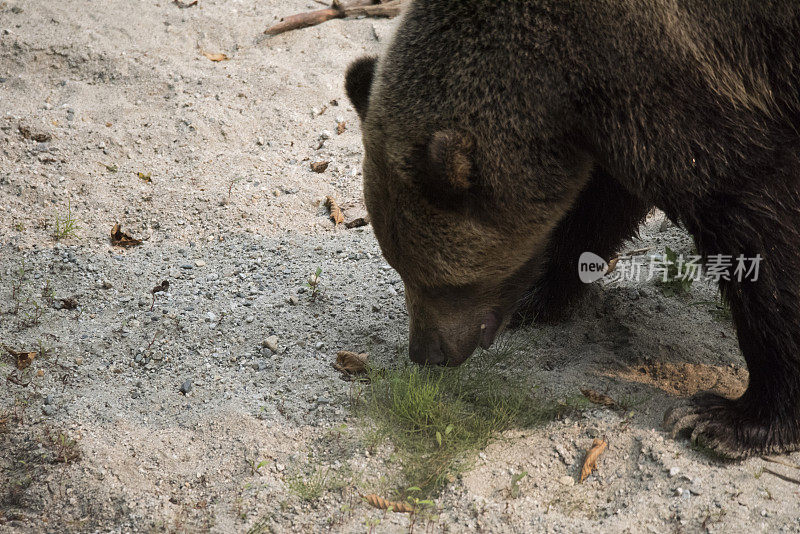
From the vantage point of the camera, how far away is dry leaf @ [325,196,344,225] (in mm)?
6022

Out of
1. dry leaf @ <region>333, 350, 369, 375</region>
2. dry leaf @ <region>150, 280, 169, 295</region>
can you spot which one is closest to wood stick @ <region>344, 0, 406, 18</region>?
dry leaf @ <region>150, 280, 169, 295</region>

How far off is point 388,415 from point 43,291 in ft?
8.01

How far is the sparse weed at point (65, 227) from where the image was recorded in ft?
18.2

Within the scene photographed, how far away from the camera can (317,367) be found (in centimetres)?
465

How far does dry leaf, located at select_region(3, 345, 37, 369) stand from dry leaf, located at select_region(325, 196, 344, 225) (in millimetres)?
2324

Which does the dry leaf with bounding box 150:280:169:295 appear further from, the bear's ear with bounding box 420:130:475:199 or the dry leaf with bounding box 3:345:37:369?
the bear's ear with bounding box 420:130:475:199

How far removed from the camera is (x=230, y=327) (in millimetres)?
4988

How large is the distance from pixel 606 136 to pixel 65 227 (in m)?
3.87

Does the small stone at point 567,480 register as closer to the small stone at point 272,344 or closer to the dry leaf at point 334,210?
the small stone at point 272,344

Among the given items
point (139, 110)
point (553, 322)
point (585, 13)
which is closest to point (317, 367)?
point (553, 322)

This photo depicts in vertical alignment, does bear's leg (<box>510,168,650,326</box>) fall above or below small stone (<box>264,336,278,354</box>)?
above

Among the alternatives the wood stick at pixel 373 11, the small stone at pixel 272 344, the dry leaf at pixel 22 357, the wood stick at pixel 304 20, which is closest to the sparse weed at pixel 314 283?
the small stone at pixel 272 344

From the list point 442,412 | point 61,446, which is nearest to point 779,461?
point 442,412

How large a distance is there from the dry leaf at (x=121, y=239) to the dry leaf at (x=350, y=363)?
194 cm
